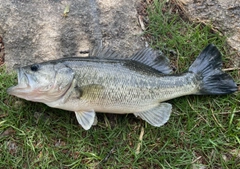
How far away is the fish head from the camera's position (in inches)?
152

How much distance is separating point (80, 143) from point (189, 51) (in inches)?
78.5

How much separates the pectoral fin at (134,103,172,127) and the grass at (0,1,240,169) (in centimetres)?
21

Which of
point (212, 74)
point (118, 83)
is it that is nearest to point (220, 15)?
point (212, 74)

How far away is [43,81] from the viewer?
3875mm

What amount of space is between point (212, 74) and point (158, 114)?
90 centimetres

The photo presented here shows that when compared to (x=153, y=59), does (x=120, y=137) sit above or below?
below

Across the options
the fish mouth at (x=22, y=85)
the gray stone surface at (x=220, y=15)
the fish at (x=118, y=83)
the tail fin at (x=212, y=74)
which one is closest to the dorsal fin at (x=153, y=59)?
the fish at (x=118, y=83)

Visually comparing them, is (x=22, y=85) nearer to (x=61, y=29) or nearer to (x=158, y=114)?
(x=61, y=29)

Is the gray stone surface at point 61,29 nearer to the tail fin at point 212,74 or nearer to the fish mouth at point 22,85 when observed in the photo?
the fish mouth at point 22,85

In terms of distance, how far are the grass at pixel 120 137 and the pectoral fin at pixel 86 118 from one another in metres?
0.27

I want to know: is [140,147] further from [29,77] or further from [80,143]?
[29,77]

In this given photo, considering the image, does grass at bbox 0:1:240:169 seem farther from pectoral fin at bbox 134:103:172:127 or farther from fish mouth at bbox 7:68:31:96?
fish mouth at bbox 7:68:31:96

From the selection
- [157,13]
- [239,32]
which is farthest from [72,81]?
[239,32]

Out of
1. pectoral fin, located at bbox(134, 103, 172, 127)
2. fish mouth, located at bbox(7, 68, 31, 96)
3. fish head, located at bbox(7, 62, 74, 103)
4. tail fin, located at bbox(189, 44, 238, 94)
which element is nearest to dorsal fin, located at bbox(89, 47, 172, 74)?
tail fin, located at bbox(189, 44, 238, 94)
